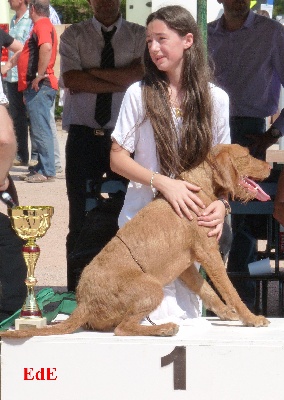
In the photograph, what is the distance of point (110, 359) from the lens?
3980mm

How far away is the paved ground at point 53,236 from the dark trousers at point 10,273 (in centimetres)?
250

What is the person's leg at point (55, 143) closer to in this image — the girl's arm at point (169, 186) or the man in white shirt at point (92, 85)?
the man in white shirt at point (92, 85)

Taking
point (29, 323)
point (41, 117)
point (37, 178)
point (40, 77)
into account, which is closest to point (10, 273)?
point (29, 323)

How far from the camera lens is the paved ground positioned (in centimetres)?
811

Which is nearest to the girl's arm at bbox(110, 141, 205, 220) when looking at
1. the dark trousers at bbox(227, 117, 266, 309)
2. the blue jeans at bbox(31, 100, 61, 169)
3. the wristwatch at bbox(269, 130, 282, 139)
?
the wristwatch at bbox(269, 130, 282, 139)

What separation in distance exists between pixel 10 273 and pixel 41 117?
308 inches

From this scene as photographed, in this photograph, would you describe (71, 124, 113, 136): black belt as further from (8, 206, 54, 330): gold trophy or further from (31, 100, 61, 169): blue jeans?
(31, 100, 61, 169): blue jeans

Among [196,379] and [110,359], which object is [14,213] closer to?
[110,359]

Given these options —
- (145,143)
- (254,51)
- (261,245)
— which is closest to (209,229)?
(145,143)

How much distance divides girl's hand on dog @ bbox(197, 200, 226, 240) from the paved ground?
9.46 ft

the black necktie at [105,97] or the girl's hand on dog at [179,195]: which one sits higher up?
the black necktie at [105,97]

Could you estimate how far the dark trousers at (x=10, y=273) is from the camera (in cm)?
502

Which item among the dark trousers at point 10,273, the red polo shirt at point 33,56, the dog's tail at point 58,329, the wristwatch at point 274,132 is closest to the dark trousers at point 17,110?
the red polo shirt at point 33,56

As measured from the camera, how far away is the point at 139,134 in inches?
172
